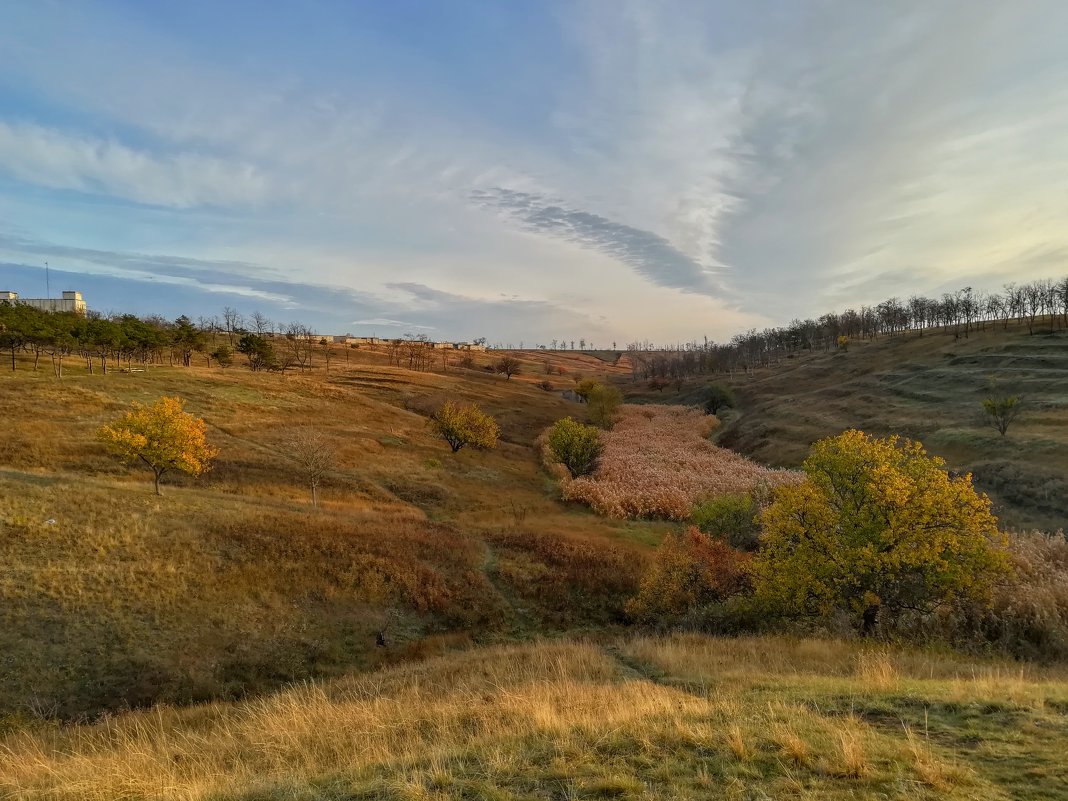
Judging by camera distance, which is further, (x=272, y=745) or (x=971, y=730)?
(x=272, y=745)

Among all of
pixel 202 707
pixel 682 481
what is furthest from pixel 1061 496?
pixel 202 707

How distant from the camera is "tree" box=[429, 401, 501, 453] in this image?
65312 millimetres

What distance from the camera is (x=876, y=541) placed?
1814 centimetres

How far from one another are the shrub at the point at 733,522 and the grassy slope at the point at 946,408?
18.5m

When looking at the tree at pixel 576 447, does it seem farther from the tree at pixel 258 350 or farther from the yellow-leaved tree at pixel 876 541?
the tree at pixel 258 350

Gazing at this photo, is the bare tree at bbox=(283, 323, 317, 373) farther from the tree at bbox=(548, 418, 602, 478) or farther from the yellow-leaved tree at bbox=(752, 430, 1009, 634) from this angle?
the yellow-leaved tree at bbox=(752, 430, 1009, 634)

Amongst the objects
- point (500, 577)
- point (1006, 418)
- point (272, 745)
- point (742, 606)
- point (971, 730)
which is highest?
point (1006, 418)

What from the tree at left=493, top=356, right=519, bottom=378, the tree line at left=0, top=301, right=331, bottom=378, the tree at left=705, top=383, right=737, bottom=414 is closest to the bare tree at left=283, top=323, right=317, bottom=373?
the tree line at left=0, top=301, right=331, bottom=378

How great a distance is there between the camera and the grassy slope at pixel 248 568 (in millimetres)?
19453

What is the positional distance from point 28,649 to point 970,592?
32.3 m

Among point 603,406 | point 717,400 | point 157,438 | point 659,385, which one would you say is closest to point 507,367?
point 659,385

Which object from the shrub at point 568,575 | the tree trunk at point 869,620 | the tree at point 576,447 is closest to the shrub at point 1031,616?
the tree trunk at point 869,620

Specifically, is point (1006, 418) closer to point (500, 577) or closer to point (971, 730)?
point (500, 577)

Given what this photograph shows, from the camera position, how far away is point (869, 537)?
18.2 meters
